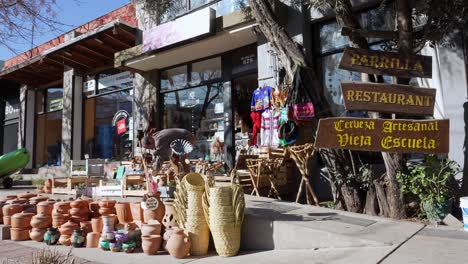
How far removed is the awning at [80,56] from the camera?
12352 mm

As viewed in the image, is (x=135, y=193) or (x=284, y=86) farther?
(x=284, y=86)

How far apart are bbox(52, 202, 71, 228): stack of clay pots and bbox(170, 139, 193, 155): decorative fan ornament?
1.88 metres

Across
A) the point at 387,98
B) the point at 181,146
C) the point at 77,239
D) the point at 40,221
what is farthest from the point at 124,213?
the point at 387,98

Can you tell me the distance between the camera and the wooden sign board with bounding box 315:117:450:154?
5590mm

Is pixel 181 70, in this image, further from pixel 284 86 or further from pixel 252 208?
pixel 252 208

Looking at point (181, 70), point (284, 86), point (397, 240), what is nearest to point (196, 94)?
point (181, 70)

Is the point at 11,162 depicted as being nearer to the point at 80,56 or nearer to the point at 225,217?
the point at 80,56

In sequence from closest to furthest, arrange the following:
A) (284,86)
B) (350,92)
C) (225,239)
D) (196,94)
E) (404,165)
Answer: (225,239) → (350,92) → (404,165) → (284,86) → (196,94)

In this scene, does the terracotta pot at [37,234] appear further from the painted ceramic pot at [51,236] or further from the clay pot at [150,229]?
the clay pot at [150,229]

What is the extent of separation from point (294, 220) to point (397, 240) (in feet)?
4.07

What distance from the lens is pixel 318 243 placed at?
15.8 feet

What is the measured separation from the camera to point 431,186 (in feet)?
18.8

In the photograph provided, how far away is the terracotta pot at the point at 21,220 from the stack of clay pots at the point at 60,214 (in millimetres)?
421

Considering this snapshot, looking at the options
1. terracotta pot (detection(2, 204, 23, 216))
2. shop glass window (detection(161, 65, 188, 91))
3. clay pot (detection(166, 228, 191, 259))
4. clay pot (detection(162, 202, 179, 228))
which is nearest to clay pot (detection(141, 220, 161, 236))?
clay pot (detection(162, 202, 179, 228))
